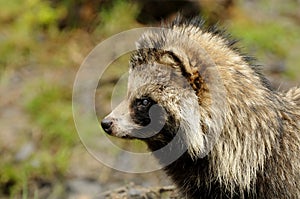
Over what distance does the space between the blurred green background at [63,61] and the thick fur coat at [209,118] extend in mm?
3956

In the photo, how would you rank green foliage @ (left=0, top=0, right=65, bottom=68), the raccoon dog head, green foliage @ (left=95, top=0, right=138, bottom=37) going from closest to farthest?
the raccoon dog head → green foliage @ (left=95, top=0, right=138, bottom=37) → green foliage @ (left=0, top=0, right=65, bottom=68)

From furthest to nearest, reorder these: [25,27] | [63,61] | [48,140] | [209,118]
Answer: [25,27], [63,61], [48,140], [209,118]

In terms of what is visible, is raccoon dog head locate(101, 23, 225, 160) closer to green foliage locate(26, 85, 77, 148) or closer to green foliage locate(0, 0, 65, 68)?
green foliage locate(26, 85, 77, 148)

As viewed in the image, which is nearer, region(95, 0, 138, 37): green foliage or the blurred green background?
the blurred green background

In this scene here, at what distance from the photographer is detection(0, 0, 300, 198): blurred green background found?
29.5 ft

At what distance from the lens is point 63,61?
10.5 meters

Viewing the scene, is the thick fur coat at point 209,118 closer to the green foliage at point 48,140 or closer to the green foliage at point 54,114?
the green foliage at point 48,140

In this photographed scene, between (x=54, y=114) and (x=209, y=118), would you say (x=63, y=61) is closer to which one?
(x=54, y=114)

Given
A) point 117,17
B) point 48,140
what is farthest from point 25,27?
point 48,140

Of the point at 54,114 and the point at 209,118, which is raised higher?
the point at 54,114

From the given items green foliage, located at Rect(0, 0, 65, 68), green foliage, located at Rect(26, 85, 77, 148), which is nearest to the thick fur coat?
green foliage, located at Rect(26, 85, 77, 148)

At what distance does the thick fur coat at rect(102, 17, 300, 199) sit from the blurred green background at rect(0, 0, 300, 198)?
156 inches

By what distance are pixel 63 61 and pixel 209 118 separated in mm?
6015

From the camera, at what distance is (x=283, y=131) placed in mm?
4887
